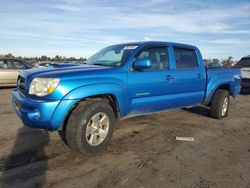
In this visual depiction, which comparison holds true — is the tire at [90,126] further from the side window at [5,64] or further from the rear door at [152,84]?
the side window at [5,64]

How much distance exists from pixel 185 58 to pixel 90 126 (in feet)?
9.66

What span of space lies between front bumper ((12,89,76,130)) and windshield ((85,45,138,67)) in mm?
1384

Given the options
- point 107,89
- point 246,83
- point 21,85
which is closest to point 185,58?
point 107,89

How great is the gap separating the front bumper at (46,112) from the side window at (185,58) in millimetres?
2777

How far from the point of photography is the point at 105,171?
3826 millimetres

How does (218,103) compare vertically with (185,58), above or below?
below

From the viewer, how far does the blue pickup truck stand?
408 centimetres

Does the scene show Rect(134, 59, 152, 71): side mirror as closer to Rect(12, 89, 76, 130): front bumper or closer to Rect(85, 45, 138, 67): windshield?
Rect(85, 45, 138, 67): windshield

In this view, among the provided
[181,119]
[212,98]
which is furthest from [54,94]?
[212,98]

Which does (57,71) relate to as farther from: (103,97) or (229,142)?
(229,142)

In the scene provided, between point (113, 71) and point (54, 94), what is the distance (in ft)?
3.64

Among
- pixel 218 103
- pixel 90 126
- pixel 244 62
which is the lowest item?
pixel 218 103

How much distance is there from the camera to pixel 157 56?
18.5 ft

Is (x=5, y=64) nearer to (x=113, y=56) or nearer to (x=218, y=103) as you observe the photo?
(x=113, y=56)
